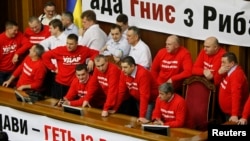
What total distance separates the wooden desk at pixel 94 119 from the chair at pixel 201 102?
0.69 m

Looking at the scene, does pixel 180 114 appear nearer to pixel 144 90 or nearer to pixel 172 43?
pixel 144 90

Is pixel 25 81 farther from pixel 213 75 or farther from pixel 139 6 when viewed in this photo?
pixel 213 75

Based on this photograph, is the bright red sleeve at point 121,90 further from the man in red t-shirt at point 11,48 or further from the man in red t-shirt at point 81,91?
the man in red t-shirt at point 11,48

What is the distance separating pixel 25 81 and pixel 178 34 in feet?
7.09

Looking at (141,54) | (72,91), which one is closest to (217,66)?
(141,54)

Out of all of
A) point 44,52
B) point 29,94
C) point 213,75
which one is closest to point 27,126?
point 29,94

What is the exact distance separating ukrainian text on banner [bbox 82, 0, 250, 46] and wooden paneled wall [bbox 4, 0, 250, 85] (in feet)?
0.38

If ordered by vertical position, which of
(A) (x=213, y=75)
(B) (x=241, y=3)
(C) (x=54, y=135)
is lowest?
(C) (x=54, y=135)

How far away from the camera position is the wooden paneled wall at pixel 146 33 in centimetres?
1092

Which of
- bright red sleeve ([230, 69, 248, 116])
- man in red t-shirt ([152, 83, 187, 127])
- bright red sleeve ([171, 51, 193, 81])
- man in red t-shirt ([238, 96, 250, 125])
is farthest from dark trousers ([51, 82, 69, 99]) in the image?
man in red t-shirt ([238, 96, 250, 125])

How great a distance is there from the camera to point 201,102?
33.6 feet

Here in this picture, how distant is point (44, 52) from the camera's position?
11.5m

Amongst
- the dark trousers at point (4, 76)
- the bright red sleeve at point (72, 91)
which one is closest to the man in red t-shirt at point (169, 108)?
the bright red sleeve at point (72, 91)

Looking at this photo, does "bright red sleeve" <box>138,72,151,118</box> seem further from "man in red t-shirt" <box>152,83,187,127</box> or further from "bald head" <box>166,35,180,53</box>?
"bald head" <box>166,35,180,53</box>
